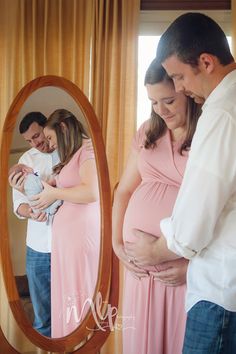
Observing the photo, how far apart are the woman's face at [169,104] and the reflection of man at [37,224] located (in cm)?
38

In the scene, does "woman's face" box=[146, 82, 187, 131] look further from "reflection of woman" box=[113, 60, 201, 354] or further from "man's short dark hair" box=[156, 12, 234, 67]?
"man's short dark hair" box=[156, 12, 234, 67]

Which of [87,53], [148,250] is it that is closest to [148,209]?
[148,250]

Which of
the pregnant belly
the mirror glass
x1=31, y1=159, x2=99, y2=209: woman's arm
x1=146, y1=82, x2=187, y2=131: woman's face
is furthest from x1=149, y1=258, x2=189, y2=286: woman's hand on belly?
x1=146, y1=82, x2=187, y2=131: woman's face

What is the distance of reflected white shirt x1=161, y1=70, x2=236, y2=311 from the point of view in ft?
3.79

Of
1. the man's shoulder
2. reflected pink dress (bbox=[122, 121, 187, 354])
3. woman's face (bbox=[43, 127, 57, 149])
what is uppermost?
woman's face (bbox=[43, 127, 57, 149])

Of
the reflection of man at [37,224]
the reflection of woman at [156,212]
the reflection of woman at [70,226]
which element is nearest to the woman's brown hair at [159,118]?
the reflection of woman at [156,212]

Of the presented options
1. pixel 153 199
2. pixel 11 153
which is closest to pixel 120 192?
pixel 153 199

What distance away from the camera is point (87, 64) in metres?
1.69

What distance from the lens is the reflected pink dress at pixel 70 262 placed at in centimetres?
157

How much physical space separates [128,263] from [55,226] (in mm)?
277

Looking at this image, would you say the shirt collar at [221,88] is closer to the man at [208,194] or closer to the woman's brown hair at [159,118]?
the man at [208,194]

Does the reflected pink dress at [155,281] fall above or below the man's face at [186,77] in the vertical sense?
below

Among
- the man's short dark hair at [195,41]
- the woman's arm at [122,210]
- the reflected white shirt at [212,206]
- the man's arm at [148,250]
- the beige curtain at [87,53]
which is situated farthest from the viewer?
the beige curtain at [87,53]

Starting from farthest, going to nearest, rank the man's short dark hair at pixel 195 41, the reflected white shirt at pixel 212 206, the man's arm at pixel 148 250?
the man's arm at pixel 148 250 → the man's short dark hair at pixel 195 41 → the reflected white shirt at pixel 212 206
